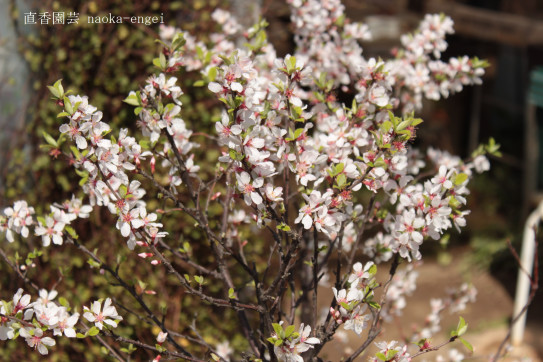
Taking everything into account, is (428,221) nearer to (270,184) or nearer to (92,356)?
(270,184)

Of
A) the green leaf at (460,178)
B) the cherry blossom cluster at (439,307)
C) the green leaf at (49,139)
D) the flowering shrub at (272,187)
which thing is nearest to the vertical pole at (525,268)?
the cherry blossom cluster at (439,307)

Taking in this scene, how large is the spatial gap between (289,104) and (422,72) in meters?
1.01

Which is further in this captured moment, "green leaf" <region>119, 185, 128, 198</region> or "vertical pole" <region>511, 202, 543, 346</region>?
"vertical pole" <region>511, 202, 543, 346</region>

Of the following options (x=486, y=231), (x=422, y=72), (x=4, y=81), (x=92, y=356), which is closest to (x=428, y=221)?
(x=422, y=72)

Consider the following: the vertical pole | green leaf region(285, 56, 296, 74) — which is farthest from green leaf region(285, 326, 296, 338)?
the vertical pole

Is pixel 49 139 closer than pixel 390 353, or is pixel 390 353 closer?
pixel 390 353

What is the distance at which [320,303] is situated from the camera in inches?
201

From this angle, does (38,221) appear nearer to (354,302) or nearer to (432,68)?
(354,302)

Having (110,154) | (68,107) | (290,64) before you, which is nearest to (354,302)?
(290,64)

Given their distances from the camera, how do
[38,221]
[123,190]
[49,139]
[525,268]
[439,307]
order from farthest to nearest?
[525,268]
[439,307]
[38,221]
[49,139]
[123,190]

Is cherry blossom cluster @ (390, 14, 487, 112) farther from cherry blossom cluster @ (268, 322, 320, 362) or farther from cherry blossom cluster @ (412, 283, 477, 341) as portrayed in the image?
cherry blossom cluster @ (268, 322, 320, 362)

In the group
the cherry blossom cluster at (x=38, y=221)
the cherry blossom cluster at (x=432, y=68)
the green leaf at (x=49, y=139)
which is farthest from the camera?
the cherry blossom cluster at (x=432, y=68)

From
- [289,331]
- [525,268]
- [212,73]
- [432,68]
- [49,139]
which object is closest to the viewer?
[289,331]

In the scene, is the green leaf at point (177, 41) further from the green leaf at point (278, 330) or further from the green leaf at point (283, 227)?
the green leaf at point (278, 330)
